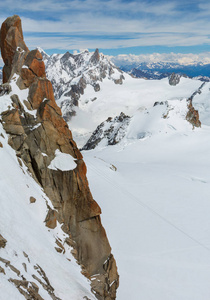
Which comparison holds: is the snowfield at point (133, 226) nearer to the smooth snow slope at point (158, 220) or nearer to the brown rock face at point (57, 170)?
the smooth snow slope at point (158, 220)

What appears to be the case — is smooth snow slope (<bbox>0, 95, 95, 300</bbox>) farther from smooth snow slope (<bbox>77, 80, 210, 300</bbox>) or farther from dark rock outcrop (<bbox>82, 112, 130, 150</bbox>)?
dark rock outcrop (<bbox>82, 112, 130, 150</bbox>)

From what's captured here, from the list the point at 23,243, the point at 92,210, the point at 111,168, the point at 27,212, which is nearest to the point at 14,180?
the point at 27,212

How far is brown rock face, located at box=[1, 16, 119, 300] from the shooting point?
15203 millimetres

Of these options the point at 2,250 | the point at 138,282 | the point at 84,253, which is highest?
the point at 2,250

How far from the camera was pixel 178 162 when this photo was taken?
1791 inches


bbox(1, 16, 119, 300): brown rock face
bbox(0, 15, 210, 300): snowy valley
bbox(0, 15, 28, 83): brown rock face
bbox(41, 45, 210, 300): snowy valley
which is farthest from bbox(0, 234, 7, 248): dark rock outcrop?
bbox(0, 15, 28, 83): brown rock face

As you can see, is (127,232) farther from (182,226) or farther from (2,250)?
(2,250)

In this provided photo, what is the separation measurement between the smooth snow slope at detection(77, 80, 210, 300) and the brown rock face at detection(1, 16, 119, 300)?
4.29m

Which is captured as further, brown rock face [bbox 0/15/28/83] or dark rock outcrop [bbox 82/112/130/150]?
dark rock outcrop [bbox 82/112/130/150]

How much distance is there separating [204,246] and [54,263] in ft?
53.6

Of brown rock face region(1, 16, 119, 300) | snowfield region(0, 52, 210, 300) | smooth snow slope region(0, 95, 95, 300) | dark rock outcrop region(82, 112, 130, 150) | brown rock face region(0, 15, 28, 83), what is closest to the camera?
smooth snow slope region(0, 95, 95, 300)

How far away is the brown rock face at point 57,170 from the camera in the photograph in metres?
15.2

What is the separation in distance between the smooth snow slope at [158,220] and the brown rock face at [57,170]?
4.29 metres

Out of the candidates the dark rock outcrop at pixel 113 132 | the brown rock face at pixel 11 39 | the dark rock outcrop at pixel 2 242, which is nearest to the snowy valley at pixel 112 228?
the dark rock outcrop at pixel 2 242
